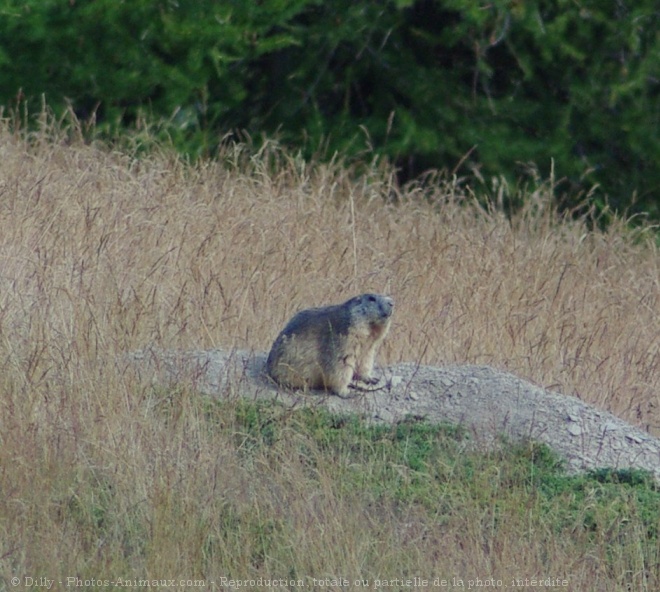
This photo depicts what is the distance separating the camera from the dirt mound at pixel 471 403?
5930mm

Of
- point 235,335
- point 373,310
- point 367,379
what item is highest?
point 373,310

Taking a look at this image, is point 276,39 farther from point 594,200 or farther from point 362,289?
point 362,289

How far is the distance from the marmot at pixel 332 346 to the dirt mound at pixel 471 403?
7 centimetres

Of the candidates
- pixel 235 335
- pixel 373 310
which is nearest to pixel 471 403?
pixel 373 310

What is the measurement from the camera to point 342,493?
525 cm

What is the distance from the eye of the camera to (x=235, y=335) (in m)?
7.09

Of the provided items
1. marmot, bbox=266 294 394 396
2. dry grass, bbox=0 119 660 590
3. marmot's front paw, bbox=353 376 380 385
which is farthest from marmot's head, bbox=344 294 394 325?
dry grass, bbox=0 119 660 590

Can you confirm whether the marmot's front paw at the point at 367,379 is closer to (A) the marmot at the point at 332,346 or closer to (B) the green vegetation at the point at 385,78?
(A) the marmot at the point at 332,346

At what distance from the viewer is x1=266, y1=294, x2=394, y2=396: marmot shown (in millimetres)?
6152

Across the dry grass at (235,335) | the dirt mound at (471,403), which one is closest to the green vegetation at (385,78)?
the dry grass at (235,335)

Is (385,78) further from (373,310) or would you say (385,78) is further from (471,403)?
(471,403)

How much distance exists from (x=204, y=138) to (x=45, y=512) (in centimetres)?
727

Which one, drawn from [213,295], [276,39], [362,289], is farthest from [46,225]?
[276,39]

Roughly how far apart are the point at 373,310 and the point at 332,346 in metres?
0.27
